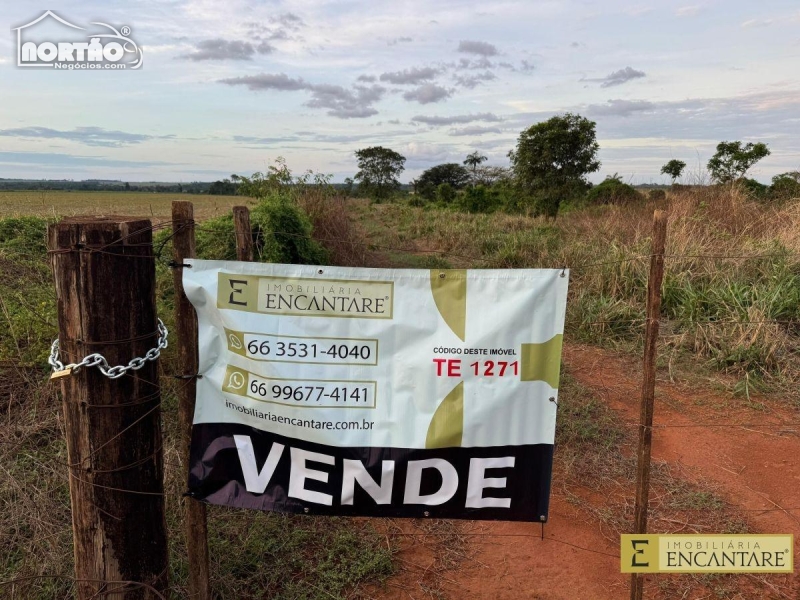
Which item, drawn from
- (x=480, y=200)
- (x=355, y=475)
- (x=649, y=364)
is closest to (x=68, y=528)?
(x=355, y=475)

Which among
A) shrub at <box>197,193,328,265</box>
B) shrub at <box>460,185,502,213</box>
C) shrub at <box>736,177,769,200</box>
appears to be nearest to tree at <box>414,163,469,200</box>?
shrub at <box>460,185,502,213</box>

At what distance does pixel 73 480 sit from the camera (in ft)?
6.27

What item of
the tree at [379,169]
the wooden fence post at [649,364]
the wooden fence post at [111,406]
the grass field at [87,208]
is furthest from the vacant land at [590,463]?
the tree at [379,169]

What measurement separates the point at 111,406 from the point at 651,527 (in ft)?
10.00

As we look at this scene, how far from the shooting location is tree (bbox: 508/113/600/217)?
2192 centimetres

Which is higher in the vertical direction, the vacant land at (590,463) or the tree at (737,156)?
the tree at (737,156)

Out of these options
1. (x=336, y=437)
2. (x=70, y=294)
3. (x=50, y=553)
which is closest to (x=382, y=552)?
(x=336, y=437)

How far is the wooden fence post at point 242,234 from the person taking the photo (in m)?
2.85

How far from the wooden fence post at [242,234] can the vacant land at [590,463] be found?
93cm

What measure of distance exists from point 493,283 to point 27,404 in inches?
148

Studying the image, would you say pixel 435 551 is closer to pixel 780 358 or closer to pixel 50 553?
pixel 50 553

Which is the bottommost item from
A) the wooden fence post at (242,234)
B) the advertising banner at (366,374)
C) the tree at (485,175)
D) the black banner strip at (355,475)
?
the black banner strip at (355,475)

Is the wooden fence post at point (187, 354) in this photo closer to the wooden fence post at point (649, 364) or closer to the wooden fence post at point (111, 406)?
the wooden fence post at point (111, 406)

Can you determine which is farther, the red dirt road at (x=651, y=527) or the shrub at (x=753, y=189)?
the shrub at (x=753, y=189)
